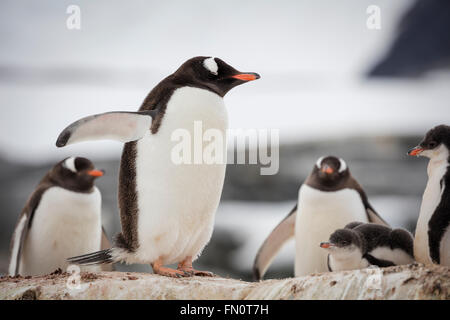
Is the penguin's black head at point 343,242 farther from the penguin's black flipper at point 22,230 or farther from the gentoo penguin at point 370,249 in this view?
the penguin's black flipper at point 22,230

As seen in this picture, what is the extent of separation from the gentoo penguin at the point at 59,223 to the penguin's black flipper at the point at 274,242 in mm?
814

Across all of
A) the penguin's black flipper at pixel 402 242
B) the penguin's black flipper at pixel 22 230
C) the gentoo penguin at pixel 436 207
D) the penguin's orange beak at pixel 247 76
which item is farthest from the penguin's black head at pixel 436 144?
the penguin's black flipper at pixel 22 230

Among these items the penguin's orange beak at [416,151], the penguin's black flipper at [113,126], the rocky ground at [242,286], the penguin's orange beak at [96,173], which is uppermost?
the penguin's black flipper at [113,126]

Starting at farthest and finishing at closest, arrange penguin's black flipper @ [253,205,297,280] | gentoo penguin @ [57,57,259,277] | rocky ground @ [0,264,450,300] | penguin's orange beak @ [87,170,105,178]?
penguin's black flipper @ [253,205,297,280] < penguin's orange beak @ [87,170,105,178] < gentoo penguin @ [57,57,259,277] < rocky ground @ [0,264,450,300]

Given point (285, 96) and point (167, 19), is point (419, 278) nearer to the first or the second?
point (167, 19)

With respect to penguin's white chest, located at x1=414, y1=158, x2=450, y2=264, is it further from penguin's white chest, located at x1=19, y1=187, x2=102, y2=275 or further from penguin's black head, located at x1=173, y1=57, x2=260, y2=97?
penguin's white chest, located at x1=19, y1=187, x2=102, y2=275

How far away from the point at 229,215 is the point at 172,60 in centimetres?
223

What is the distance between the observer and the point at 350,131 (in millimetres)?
5844

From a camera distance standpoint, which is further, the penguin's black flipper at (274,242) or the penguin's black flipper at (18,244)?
the penguin's black flipper at (274,242)

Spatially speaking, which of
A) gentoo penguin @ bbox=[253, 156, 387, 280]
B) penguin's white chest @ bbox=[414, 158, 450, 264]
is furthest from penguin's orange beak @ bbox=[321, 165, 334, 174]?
penguin's white chest @ bbox=[414, 158, 450, 264]

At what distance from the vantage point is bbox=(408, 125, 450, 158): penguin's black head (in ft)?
5.04

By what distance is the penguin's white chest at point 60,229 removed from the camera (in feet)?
7.28

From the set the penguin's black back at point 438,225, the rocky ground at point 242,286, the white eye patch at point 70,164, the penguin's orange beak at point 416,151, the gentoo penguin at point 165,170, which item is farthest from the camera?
the white eye patch at point 70,164
